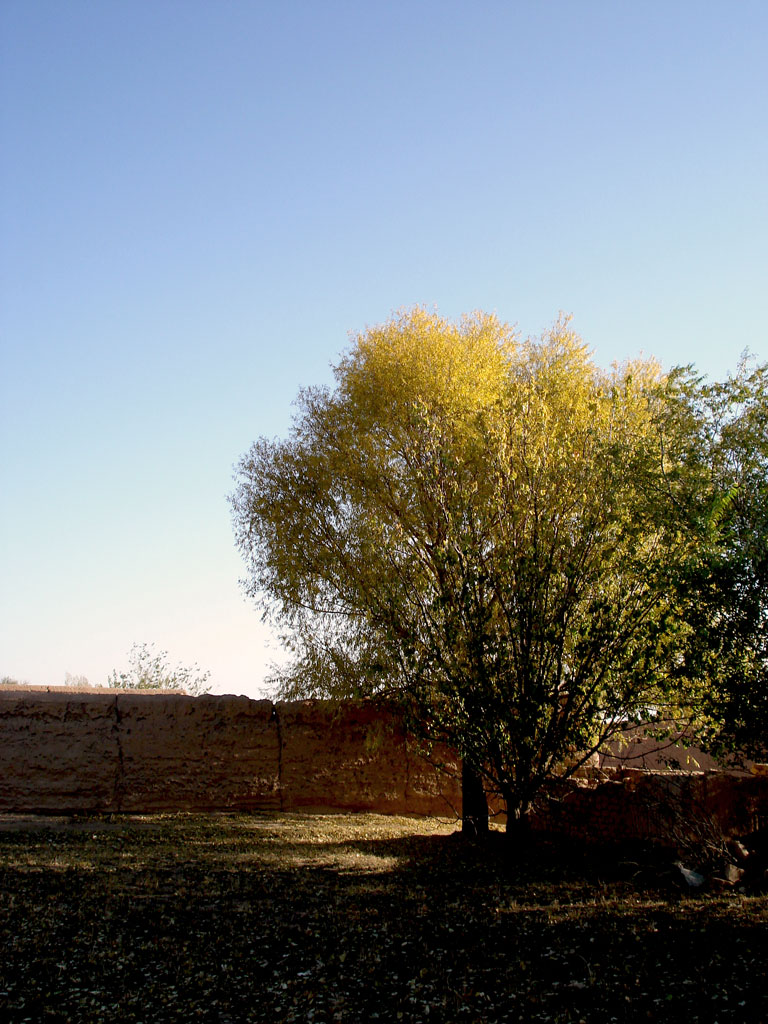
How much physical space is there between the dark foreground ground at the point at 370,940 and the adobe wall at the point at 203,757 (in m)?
4.65

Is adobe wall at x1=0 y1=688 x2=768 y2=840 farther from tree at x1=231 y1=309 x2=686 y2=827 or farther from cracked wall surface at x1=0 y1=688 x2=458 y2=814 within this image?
tree at x1=231 y1=309 x2=686 y2=827

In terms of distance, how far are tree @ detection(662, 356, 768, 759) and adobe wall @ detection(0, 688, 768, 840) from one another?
27.8 ft

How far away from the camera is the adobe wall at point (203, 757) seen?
1653 centimetres

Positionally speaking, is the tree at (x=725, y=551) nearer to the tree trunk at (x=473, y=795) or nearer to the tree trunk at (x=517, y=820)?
the tree trunk at (x=517, y=820)

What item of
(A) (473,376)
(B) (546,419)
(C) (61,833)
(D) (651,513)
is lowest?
(C) (61,833)

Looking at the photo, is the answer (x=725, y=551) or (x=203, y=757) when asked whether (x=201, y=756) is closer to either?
(x=203, y=757)

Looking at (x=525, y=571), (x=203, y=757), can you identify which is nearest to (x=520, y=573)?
(x=525, y=571)

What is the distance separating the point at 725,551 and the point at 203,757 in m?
12.1

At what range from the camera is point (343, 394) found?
16.7 metres

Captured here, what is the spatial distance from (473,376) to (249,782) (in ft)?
30.5

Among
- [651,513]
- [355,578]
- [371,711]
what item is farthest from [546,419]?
[371,711]

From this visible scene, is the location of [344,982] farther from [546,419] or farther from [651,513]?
[546,419]

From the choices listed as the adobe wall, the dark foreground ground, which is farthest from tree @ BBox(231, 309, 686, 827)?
the adobe wall

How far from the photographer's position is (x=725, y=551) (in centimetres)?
842
